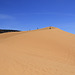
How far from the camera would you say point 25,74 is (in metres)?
4.89

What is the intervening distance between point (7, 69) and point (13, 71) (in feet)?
1.03

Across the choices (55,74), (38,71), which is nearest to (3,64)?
(38,71)

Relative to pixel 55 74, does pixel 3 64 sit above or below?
above

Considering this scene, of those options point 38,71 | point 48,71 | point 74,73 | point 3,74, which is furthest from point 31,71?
point 74,73

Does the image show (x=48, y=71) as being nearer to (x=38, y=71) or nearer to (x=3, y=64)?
(x=38, y=71)

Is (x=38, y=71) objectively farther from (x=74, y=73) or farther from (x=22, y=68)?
(x=74, y=73)

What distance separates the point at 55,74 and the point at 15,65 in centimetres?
209

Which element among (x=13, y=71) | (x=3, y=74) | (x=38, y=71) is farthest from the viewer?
(x=38, y=71)

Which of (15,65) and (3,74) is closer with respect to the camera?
(3,74)

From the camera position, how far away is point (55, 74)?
204 inches

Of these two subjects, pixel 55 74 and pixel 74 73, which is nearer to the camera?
pixel 55 74

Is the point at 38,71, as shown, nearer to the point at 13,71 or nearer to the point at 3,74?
the point at 13,71

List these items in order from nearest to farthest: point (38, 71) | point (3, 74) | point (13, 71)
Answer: point (3, 74) < point (13, 71) < point (38, 71)

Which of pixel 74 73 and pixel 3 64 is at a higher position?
pixel 3 64
